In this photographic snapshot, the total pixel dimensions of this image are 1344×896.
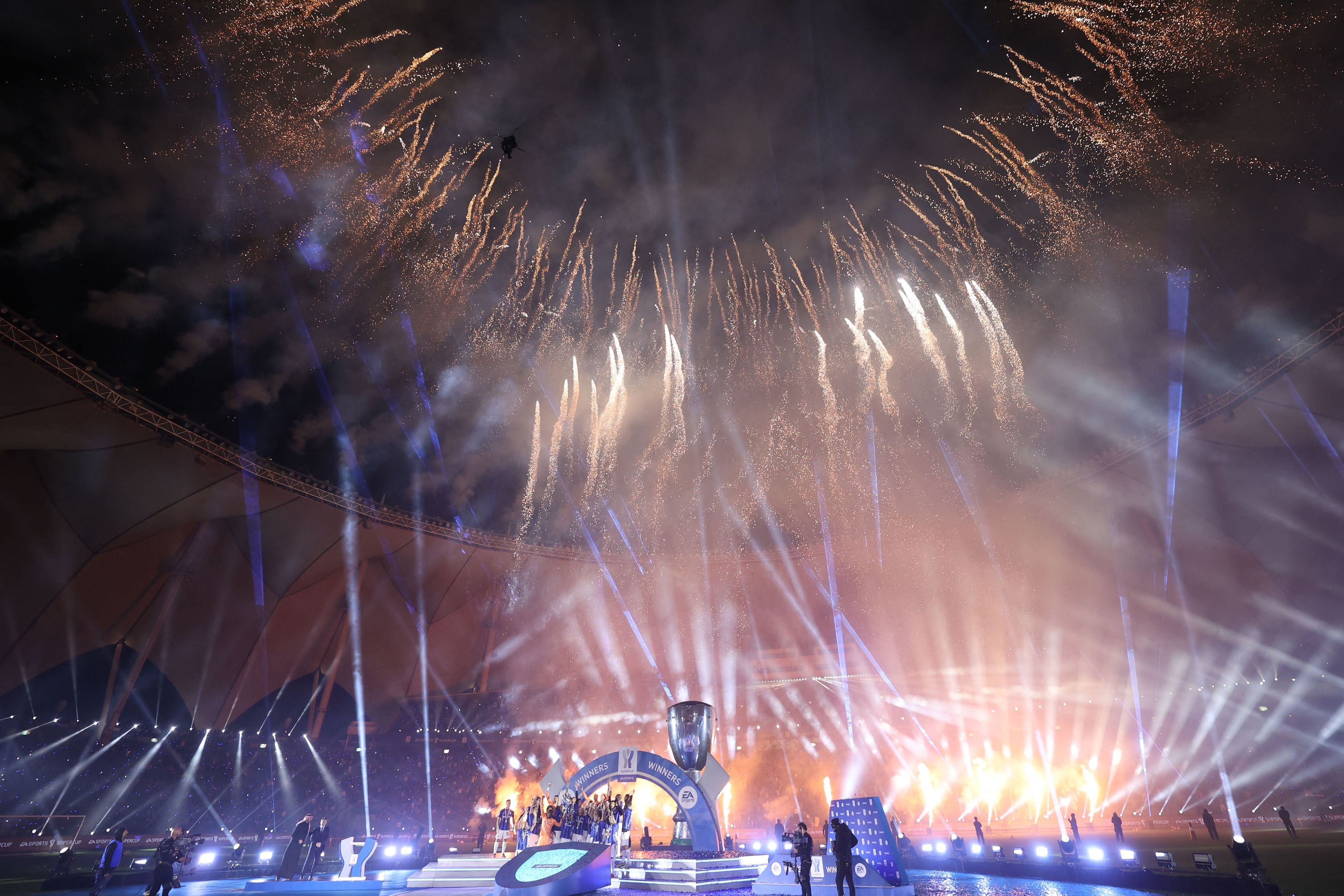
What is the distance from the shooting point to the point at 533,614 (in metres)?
37.0

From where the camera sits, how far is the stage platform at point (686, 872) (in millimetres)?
9812

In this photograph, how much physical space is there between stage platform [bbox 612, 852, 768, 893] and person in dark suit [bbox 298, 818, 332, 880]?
6724mm

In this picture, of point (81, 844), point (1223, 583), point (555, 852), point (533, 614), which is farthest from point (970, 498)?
point (81, 844)

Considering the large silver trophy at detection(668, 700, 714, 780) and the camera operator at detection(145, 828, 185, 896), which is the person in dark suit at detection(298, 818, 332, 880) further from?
the large silver trophy at detection(668, 700, 714, 780)

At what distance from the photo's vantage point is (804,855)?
889 centimetres

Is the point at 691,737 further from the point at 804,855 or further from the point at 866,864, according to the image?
the point at 804,855

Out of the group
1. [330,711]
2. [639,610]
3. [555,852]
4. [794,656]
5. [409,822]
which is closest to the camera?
[555,852]

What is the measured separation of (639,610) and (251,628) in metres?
20.8

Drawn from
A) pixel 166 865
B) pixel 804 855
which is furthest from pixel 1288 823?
pixel 166 865

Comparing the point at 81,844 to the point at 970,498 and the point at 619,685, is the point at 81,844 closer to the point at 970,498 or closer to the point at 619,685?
the point at 619,685

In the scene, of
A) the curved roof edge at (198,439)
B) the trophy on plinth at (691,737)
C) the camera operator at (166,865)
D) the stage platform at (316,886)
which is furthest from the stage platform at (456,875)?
the curved roof edge at (198,439)

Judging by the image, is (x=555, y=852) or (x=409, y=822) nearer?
(x=555, y=852)

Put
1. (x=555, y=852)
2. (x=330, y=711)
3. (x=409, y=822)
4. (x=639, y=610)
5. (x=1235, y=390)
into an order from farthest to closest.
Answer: (x=639, y=610), (x=330, y=711), (x=409, y=822), (x=1235, y=390), (x=555, y=852)

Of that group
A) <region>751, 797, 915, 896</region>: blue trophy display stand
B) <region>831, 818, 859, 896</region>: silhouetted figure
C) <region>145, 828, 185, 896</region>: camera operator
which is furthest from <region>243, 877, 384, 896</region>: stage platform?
<region>831, 818, 859, 896</region>: silhouetted figure
